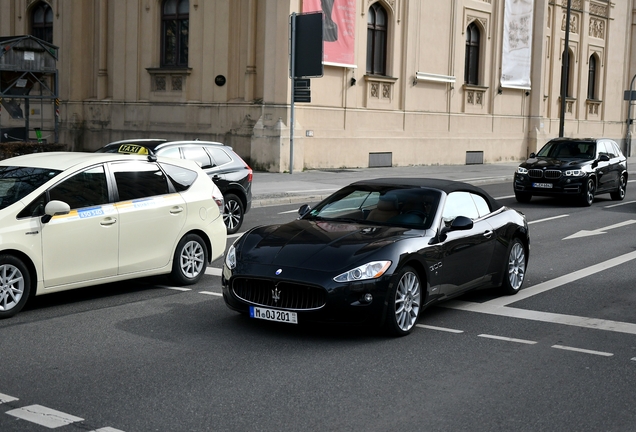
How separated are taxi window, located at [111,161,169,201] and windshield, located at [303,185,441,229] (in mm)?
1921

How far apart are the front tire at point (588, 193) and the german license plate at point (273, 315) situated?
1536 cm

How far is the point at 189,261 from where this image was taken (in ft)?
34.8

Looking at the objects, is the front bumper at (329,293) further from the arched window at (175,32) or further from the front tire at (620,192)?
the arched window at (175,32)

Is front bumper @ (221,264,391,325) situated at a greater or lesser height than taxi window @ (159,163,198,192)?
lesser

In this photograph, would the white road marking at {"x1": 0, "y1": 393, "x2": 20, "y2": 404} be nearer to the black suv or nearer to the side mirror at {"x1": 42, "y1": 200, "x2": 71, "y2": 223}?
the side mirror at {"x1": 42, "y1": 200, "x2": 71, "y2": 223}

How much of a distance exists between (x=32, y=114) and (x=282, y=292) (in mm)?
29993

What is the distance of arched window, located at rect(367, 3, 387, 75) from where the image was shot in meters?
32.8

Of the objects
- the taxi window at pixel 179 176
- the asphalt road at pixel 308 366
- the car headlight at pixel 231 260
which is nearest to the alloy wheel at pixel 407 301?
the asphalt road at pixel 308 366

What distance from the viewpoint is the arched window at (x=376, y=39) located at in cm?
3281

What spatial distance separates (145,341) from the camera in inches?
309

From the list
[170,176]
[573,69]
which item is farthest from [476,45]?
[170,176]

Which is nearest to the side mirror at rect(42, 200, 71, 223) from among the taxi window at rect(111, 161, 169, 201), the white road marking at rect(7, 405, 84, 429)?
the taxi window at rect(111, 161, 169, 201)

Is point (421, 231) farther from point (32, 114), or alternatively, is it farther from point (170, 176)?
point (32, 114)

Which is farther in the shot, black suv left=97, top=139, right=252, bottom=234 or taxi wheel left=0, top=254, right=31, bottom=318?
black suv left=97, top=139, right=252, bottom=234
